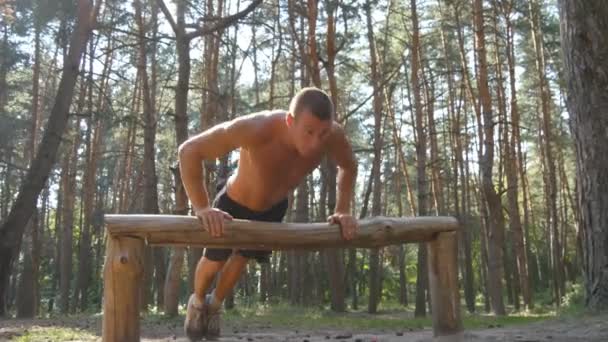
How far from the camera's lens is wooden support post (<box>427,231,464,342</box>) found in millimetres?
4172

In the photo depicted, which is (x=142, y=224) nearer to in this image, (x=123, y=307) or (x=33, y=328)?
(x=123, y=307)

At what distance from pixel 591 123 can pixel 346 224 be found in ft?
12.1

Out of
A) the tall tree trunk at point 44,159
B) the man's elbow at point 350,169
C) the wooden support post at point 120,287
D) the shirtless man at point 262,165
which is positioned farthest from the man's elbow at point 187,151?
the tall tree trunk at point 44,159

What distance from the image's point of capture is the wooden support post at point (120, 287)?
338 cm

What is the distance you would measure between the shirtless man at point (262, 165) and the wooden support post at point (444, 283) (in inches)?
30.7

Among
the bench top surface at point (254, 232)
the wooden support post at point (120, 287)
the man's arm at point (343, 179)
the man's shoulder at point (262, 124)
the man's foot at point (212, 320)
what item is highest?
the man's shoulder at point (262, 124)

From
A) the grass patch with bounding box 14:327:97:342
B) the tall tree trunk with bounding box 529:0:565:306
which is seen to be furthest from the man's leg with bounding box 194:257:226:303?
the tall tree trunk with bounding box 529:0:565:306

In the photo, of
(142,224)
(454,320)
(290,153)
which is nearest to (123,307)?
(142,224)

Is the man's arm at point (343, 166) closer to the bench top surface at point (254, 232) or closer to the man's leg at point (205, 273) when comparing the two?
the bench top surface at point (254, 232)

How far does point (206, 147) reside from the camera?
11.8 ft

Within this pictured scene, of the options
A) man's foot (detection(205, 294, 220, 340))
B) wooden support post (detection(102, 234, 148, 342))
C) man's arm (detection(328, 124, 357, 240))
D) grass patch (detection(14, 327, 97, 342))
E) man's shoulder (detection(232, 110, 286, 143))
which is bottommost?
grass patch (detection(14, 327, 97, 342))

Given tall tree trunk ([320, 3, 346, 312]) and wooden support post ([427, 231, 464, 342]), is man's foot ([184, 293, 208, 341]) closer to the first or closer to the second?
wooden support post ([427, 231, 464, 342])

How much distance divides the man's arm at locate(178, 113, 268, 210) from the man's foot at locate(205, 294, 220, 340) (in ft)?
4.91

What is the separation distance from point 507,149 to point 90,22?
13539 millimetres
